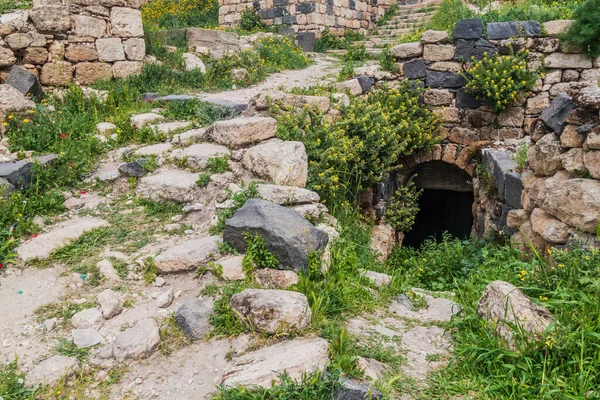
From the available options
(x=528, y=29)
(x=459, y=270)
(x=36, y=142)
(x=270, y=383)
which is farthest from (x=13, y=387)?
(x=528, y=29)

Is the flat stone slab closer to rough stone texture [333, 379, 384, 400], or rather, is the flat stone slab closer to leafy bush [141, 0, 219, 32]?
rough stone texture [333, 379, 384, 400]

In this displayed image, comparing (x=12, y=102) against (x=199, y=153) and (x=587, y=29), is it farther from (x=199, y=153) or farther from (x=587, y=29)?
(x=587, y=29)

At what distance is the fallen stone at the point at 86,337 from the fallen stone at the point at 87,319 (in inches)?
2.6

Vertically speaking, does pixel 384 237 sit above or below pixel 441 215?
above

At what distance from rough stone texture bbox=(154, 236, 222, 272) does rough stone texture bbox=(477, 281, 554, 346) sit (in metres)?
1.95

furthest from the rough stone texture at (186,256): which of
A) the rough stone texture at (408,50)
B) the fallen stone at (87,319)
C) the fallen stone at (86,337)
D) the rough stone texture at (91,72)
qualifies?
the rough stone texture at (408,50)

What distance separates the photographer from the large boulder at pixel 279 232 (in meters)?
3.48

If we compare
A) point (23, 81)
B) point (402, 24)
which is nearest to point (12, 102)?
point (23, 81)

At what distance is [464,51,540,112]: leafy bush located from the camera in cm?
748

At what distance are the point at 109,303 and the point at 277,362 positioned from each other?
52.2 inches

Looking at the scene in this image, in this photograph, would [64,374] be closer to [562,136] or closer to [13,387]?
[13,387]

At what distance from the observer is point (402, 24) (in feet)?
45.4

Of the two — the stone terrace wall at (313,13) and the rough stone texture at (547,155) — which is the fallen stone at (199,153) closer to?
the rough stone texture at (547,155)

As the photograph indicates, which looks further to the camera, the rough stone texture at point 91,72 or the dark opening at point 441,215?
the dark opening at point 441,215
